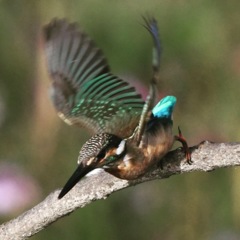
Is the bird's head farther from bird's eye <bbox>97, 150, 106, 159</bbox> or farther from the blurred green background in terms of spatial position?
the blurred green background

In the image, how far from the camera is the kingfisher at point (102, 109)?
4.83 ft

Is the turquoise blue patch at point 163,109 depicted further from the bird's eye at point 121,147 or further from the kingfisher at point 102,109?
the bird's eye at point 121,147

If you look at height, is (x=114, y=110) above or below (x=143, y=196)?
above

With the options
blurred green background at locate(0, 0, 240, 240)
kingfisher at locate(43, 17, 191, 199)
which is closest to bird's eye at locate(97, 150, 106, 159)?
kingfisher at locate(43, 17, 191, 199)

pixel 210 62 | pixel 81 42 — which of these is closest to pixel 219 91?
pixel 210 62

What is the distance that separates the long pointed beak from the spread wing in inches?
5.3

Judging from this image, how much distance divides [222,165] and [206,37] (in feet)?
4.19

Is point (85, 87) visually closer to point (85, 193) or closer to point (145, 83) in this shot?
point (85, 193)

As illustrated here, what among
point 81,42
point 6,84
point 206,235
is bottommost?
point 206,235

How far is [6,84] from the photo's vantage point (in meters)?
2.71

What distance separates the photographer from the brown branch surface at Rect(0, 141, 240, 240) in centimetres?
139

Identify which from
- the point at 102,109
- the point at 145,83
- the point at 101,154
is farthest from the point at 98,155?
the point at 145,83

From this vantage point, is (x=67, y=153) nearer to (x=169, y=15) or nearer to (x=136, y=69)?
(x=136, y=69)

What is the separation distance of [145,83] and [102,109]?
86 cm
